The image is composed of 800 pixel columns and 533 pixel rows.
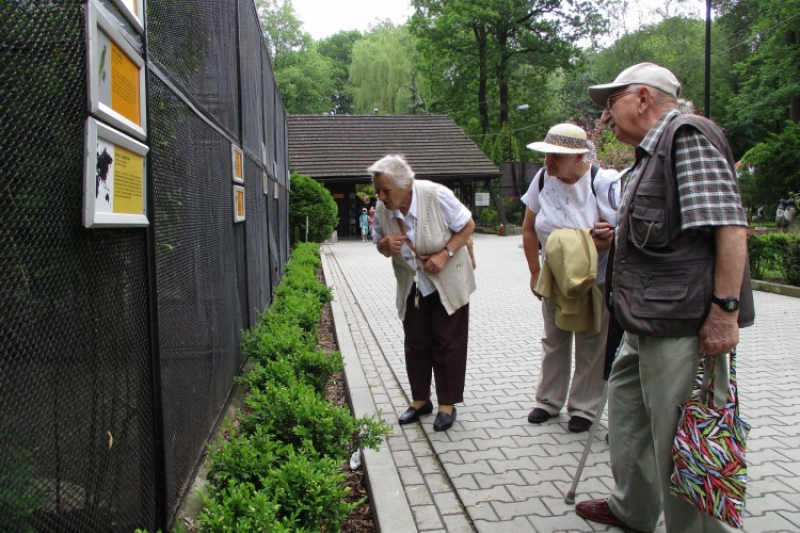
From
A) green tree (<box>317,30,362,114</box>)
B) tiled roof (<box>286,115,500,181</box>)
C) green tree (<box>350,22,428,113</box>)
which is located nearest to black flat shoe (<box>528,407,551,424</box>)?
tiled roof (<box>286,115,500,181</box>)

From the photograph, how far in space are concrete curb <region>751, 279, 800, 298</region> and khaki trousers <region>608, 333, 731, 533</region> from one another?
955cm

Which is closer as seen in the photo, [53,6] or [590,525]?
[53,6]

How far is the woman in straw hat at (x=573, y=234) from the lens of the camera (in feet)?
13.9

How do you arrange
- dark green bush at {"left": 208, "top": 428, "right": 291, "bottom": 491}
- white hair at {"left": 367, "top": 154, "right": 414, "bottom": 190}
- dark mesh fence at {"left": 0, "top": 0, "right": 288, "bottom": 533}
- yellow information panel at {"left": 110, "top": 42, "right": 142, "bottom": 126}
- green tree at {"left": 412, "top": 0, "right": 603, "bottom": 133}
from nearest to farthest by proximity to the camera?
dark mesh fence at {"left": 0, "top": 0, "right": 288, "bottom": 533} < yellow information panel at {"left": 110, "top": 42, "right": 142, "bottom": 126} < dark green bush at {"left": 208, "top": 428, "right": 291, "bottom": 491} < white hair at {"left": 367, "top": 154, "right": 414, "bottom": 190} < green tree at {"left": 412, "top": 0, "right": 603, "bottom": 133}

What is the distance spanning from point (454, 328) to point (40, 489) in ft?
10.5

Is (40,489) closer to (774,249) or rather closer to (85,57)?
(85,57)

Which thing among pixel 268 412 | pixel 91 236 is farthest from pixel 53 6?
pixel 268 412

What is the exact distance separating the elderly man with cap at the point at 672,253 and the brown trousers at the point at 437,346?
5.71ft

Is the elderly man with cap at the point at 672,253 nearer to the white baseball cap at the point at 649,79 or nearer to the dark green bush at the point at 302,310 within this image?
the white baseball cap at the point at 649,79

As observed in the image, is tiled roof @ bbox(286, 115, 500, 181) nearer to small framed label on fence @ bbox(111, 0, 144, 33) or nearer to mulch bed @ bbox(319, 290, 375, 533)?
mulch bed @ bbox(319, 290, 375, 533)

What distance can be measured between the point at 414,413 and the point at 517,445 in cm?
81

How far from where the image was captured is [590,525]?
3203 millimetres

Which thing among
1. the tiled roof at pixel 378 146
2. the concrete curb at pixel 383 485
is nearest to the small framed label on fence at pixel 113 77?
the concrete curb at pixel 383 485

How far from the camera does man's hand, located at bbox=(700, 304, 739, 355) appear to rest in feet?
8.04
